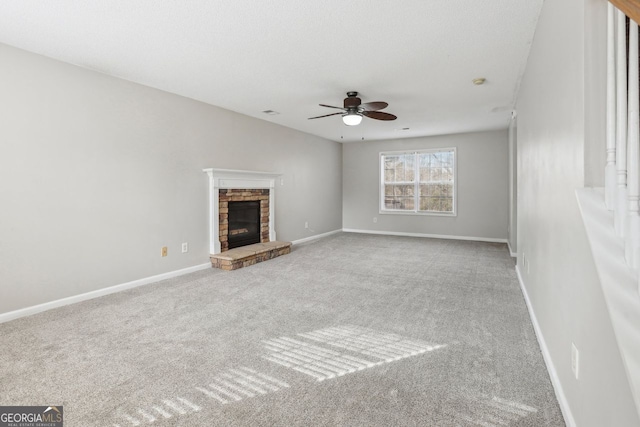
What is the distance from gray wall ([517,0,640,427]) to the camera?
1.13 metres

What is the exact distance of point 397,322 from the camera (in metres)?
2.84

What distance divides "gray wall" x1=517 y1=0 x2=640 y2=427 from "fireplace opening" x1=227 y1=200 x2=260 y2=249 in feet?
13.8

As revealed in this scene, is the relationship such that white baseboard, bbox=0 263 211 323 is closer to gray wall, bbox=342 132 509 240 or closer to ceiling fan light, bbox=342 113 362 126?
ceiling fan light, bbox=342 113 362 126

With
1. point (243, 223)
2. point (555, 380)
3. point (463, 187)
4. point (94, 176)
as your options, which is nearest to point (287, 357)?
point (555, 380)

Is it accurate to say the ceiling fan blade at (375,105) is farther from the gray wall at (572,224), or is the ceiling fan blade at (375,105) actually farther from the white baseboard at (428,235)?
the white baseboard at (428,235)

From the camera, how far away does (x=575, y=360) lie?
147 centimetres

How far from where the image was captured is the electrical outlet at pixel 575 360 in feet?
4.70

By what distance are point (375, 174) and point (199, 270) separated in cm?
517

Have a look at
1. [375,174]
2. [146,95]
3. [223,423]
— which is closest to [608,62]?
[223,423]

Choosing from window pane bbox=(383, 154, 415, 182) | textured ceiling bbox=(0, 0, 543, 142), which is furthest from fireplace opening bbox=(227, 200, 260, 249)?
window pane bbox=(383, 154, 415, 182)

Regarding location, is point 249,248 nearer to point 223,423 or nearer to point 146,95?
point 146,95

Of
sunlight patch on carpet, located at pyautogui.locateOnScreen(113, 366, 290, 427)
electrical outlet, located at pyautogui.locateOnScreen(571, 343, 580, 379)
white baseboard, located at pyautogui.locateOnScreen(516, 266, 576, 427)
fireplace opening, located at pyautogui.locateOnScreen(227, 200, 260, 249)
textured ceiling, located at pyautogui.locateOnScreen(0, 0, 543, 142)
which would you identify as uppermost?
textured ceiling, located at pyautogui.locateOnScreen(0, 0, 543, 142)

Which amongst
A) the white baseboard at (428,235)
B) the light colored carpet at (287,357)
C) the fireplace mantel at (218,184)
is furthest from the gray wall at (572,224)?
the white baseboard at (428,235)

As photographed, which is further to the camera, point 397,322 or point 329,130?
point 329,130
